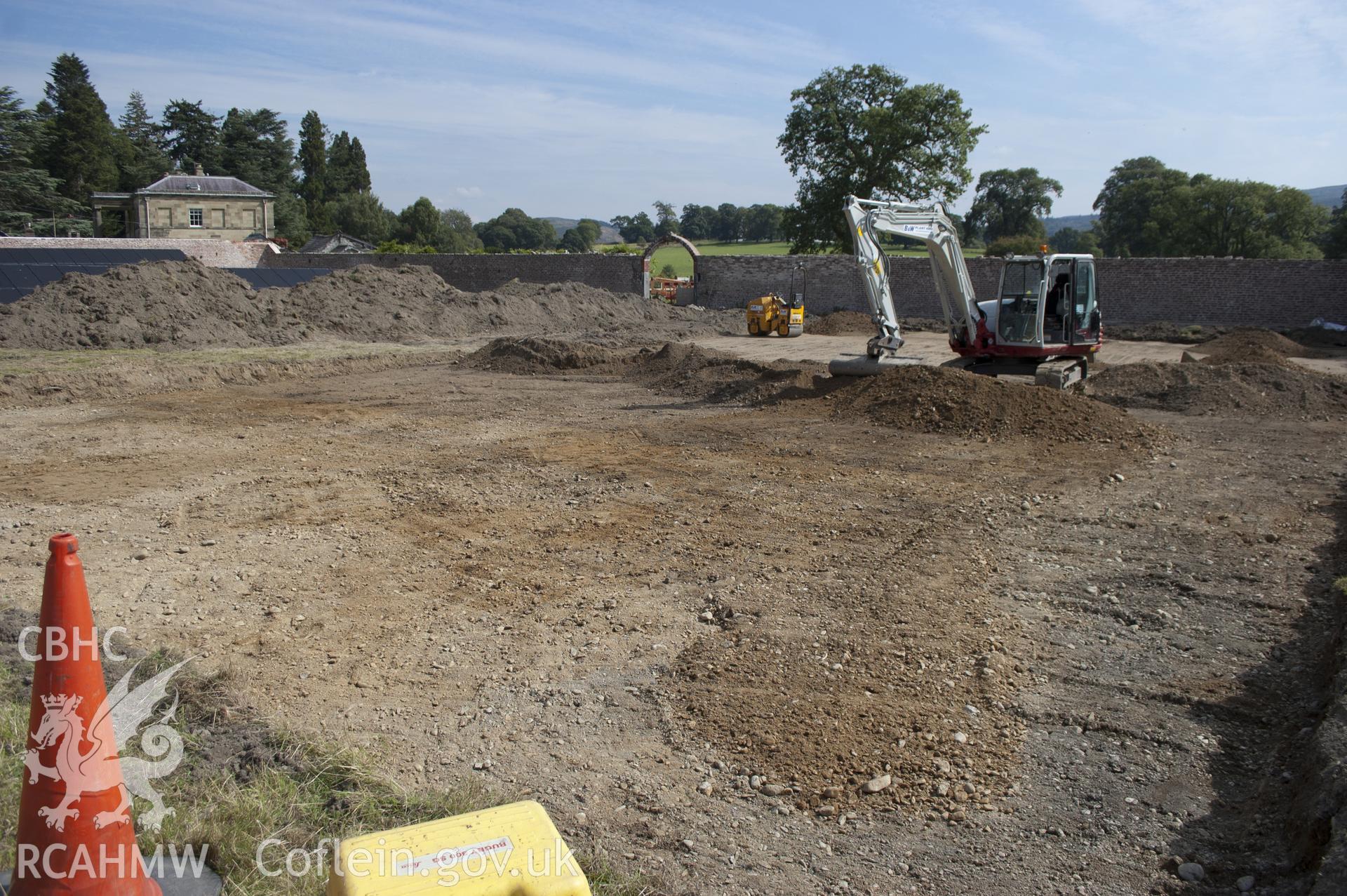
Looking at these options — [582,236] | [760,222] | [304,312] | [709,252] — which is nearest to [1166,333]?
[304,312]

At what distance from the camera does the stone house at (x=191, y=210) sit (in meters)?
58.7

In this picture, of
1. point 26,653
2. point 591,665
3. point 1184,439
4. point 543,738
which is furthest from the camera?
point 1184,439

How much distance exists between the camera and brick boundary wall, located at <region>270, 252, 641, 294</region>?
3581 cm

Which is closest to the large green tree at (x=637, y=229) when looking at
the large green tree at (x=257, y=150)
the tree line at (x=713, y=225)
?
the tree line at (x=713, y=225)

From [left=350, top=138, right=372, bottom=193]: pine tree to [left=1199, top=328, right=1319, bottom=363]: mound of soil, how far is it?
280 ft

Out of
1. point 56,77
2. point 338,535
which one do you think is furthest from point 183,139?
point 338,535

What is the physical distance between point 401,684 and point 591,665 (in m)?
1.09

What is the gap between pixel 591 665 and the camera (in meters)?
5.68

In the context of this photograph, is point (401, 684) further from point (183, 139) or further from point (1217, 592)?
point (183, 139)

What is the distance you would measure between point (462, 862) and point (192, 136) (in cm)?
9518

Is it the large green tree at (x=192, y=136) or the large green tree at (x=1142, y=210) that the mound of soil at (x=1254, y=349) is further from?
the large green tree at (x=192, y=136)

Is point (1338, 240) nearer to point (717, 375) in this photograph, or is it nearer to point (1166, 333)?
point (1166, 333)

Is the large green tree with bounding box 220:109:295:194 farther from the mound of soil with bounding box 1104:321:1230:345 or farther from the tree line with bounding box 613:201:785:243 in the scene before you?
the mound of soil with bounding box 1104:321:1230:345

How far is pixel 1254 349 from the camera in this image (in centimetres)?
1967
